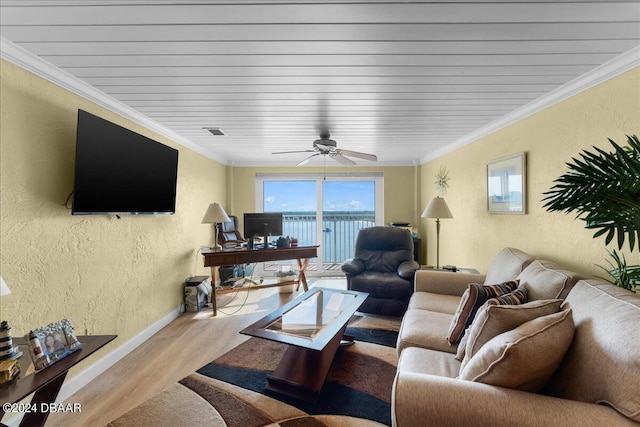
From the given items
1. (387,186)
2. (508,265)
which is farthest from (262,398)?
(387,186)

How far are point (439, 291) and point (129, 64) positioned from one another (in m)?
2.96

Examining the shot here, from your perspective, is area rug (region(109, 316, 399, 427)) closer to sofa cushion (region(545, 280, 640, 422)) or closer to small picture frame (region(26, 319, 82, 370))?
small picture frame (region(26, 319, 82, 370))

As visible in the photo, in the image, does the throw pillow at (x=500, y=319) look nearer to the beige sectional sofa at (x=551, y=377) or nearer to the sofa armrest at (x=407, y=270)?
the beige sectional sofa at (x=551, y=377)

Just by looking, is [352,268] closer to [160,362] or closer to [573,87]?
[160,362]

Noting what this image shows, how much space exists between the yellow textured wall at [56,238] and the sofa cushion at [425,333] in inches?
88.6

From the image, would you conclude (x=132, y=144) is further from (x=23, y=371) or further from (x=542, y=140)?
(x=542, y=140)

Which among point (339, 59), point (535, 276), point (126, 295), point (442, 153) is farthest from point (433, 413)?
point (442, 153)

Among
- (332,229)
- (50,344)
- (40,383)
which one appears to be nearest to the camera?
(40,383)

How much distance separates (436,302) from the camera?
233 cm

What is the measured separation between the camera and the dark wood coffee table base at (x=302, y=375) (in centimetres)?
181

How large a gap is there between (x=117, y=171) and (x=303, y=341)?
1.86 metres

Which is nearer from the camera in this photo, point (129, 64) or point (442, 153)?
point (129, 64)

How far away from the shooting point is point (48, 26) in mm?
1334

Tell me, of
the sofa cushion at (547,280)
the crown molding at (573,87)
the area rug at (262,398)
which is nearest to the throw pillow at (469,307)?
the sofa cushion at (547,280)
